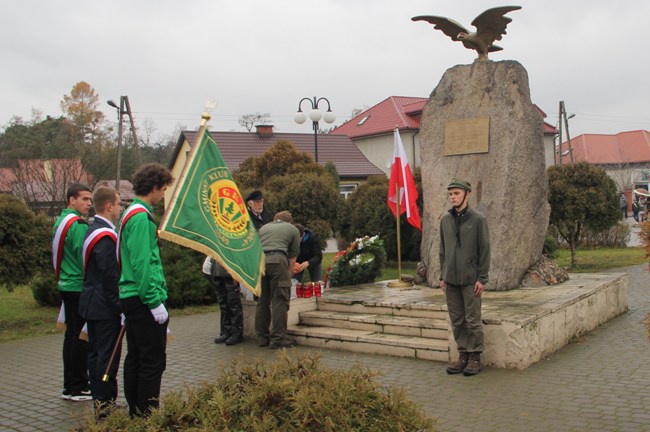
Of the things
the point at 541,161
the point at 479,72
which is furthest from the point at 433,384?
the point at 479,72

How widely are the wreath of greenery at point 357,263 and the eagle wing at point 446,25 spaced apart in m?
3.51

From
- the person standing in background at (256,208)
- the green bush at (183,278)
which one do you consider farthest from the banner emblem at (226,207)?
the green bush at (183,278)

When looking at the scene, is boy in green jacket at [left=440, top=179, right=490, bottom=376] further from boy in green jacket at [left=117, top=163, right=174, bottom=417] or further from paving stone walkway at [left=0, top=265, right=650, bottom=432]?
boy in green jacket at [left=117, top=163, right=174, bottom=417]

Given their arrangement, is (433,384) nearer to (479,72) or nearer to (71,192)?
(71,192)

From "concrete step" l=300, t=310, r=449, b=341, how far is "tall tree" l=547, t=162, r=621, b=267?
27.8 feet

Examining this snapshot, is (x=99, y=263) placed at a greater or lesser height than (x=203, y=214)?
lesser

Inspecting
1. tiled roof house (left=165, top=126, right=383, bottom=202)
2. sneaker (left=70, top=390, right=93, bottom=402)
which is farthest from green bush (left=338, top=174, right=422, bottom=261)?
tiled roof house (left=165, top=126, right=383, bottom=202)

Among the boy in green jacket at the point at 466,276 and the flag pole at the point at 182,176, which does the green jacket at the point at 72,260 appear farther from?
the boy in green jacket at the point at 466,276

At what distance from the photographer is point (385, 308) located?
29.9 ft

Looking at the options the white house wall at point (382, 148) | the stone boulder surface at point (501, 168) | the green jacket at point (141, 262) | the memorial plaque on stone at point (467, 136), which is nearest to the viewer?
the green jacket at point (141, 262)

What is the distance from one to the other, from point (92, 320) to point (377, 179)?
13777 millimetres

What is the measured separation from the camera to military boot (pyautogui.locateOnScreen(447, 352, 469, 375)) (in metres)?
7.11

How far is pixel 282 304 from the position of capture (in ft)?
28.7

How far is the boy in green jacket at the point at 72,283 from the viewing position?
21.4ft
